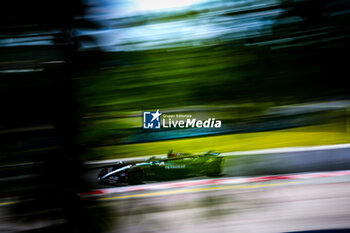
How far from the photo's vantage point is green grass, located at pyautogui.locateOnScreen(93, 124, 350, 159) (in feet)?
2.15

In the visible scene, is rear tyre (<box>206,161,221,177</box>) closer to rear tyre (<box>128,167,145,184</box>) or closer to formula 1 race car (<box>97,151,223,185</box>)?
formula 1 race car (<box>97,151,223,185</box>)

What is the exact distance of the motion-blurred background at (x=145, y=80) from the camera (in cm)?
70

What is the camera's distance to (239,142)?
72cm

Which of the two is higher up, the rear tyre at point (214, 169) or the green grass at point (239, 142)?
the green grass at point (239, 142)

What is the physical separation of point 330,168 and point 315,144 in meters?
4.85

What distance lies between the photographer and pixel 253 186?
0.98 m

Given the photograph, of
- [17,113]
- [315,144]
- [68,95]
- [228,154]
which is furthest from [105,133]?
[315,144]

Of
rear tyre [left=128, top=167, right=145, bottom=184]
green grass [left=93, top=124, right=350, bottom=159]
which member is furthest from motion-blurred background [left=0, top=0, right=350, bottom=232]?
rear tyre [left=128, top=167, right=145, bottom=184]

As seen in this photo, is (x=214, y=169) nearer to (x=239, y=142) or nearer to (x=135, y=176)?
(x=239, y=142)

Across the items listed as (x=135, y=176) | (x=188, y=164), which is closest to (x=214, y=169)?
(x=188, y=164)

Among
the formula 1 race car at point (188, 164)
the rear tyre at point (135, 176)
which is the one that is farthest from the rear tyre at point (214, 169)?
the rear tyre at point (135, 176)

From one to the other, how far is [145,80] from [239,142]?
0.31m

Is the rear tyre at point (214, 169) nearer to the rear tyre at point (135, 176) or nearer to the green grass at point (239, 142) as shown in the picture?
the green grass at point (239, 142)

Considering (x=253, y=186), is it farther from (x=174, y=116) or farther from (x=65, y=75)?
(x=65, y=75)
